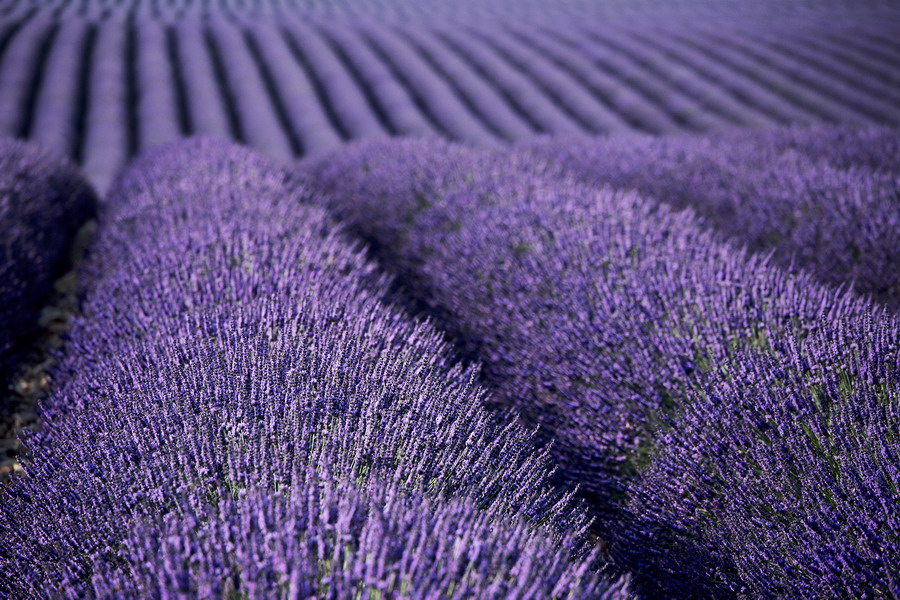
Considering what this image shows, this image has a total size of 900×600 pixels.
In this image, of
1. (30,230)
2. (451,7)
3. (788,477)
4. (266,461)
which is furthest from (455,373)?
(451,7)

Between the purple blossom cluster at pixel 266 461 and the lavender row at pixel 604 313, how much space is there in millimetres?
280

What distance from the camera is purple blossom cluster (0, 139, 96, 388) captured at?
2.21m

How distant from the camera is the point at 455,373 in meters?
1.49

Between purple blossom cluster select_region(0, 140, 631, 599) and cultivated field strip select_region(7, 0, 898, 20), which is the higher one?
cultivated field strip select_region(7, 0, 898, 20)

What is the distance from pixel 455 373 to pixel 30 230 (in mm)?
2198

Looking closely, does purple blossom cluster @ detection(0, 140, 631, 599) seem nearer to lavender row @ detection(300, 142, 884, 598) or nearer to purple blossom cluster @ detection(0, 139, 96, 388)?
lavender row @ detection(300, 142, 884, 598)

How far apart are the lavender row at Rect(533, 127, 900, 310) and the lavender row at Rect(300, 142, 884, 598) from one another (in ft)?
1.66

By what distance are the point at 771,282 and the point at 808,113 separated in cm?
480

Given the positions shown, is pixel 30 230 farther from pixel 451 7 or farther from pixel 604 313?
pixel 451 7

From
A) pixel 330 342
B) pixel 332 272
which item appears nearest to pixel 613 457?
pixel 330 342

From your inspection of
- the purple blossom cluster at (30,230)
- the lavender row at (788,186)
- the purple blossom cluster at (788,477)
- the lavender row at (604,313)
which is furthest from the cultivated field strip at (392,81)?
the purple blossom cluster at (788,477)

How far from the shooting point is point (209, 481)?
101 centimetres

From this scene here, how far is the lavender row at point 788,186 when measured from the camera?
94.7 inches

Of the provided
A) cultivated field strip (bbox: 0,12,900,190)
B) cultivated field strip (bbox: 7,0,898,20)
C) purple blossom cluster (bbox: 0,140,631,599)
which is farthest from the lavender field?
cultivated field strip (bbox: 7,0,898,20)
